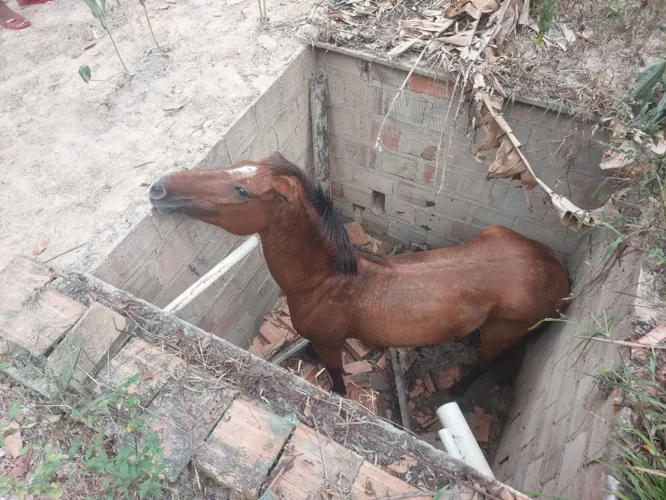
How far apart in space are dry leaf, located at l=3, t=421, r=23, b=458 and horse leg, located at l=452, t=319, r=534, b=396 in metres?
3.13

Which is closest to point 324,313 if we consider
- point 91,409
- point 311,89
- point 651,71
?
point 91,409

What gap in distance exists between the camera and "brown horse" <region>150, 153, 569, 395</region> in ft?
9.10

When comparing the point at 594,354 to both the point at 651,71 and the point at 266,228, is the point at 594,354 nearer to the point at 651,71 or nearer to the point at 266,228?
the point at 651,71

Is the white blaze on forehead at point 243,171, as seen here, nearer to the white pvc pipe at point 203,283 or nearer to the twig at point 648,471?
the white pvc pipe at point 203,283

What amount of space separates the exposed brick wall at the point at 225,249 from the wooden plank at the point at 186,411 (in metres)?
1.02

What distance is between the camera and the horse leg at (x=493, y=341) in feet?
11.4

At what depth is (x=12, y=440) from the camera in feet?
6.32

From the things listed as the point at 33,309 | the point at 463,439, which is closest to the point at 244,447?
the point at 463,439

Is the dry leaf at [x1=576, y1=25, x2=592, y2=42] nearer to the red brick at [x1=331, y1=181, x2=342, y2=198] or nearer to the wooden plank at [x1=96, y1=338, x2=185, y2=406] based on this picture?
the red brick at [x1=331, y1=181, x2=342, y2=198]

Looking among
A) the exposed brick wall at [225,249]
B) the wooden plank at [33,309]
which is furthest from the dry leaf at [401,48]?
the wooden plank at [33,309]

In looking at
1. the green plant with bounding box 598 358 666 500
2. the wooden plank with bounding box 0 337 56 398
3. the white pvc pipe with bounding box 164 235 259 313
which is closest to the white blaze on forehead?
the white pvc pipe with bounding box 164 235 259 313

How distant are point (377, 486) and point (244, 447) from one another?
1.93ft

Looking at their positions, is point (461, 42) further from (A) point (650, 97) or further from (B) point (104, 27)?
(B) point (104, 27)

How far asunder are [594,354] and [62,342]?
108 inches
